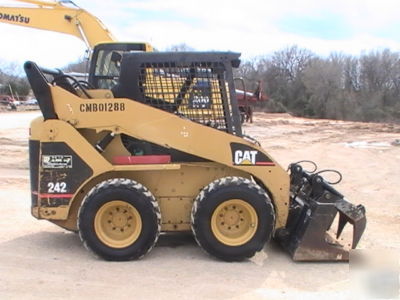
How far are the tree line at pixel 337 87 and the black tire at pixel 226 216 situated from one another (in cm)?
5002

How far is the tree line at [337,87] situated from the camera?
58.2 m

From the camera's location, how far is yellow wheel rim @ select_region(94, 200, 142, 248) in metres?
5.72

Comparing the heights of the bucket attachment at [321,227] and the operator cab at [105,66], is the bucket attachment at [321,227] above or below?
below

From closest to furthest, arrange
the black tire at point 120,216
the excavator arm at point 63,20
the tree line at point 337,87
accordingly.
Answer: the black tire at point 120,216 < the excavator arm at point 63,20 < the tree line at point 337,87

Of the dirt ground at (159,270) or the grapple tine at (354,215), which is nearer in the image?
the dirt ground at (159,270)

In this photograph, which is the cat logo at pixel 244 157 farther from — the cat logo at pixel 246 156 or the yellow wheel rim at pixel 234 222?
the yellow wheel rim at pixel 234 222

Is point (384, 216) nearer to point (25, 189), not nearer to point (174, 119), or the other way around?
point (174, 119)

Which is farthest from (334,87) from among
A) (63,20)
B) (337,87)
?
(63,20)

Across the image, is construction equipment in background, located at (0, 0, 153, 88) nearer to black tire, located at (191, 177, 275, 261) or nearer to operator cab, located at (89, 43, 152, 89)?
operator cab, located at (89, 43, 152, 89)

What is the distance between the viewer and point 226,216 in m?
5.84

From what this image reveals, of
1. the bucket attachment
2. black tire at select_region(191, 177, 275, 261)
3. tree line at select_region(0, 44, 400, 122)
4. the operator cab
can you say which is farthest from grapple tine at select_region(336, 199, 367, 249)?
tree line at select_region(0, 44, 400, 122)

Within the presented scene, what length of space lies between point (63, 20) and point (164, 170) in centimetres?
1061

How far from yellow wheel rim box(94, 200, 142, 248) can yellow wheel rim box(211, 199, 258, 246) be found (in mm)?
798

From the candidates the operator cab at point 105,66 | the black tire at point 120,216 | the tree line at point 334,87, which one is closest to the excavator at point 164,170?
the black tire at point 120,216
